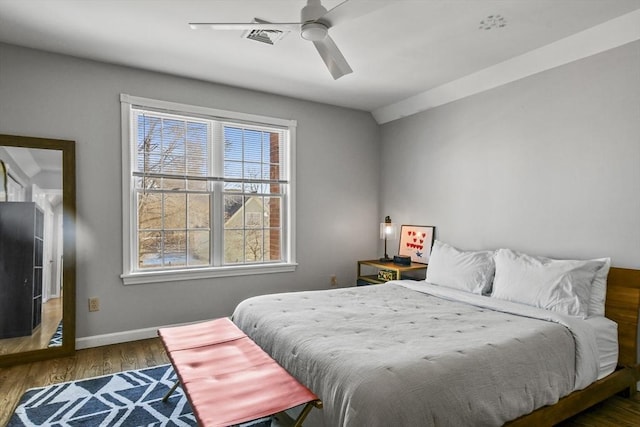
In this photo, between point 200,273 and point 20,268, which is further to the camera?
point 200,273

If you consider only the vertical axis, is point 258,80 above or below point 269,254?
above

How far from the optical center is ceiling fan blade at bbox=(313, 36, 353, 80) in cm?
237

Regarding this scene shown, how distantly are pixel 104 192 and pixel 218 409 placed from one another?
2769 mm

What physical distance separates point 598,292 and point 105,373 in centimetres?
376

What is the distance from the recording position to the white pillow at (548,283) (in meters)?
2.61

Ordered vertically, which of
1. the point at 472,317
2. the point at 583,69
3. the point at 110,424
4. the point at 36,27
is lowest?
the point at 110,424

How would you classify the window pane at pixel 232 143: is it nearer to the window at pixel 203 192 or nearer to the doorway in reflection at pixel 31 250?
the window at pixel 203 192

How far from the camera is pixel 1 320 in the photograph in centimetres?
308

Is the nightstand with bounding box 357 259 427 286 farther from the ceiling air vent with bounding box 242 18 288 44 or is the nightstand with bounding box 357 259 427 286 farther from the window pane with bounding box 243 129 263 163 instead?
the ceiling air vent with bounding box 242 18 288 44

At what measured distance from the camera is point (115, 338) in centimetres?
360

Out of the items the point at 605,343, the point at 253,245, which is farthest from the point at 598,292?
the point at 253,245

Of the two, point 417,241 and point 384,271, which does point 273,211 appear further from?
point 417,241

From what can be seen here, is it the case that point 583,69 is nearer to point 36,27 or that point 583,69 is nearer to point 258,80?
point 258,80

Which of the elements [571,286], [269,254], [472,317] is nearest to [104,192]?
[269,254]
